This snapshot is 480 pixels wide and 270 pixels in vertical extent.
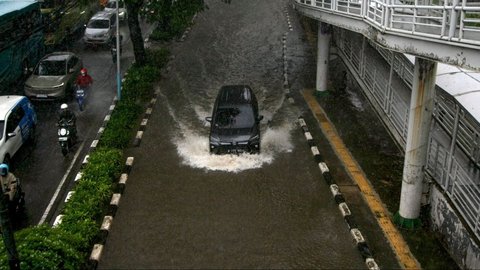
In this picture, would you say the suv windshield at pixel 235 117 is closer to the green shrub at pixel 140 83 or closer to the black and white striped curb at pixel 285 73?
the black and white striped curb at pixel 285 73

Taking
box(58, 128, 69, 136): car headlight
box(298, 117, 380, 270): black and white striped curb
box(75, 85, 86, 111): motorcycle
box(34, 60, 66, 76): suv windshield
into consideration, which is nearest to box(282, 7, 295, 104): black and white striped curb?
box(298, 117, 380, 270): black and white striped curb

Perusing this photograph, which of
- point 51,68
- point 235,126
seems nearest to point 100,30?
point 51,68

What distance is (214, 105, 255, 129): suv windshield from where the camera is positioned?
664 inches

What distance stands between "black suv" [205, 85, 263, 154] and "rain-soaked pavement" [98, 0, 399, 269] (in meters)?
0.37

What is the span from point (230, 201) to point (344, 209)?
10.1 ft

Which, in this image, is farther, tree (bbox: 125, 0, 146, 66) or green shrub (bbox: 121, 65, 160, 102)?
tree (bbox: 125, 0, 146, 66)

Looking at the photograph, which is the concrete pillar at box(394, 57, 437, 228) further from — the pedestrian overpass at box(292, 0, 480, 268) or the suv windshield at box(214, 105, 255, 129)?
the suv windshield at box(214, 105, 255, 129)

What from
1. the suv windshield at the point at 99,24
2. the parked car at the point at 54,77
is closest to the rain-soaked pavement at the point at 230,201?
the parked car at the point at 54,77

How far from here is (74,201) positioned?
13.3m

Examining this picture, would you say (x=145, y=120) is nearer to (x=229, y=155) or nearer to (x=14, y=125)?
(x=229, y=155)

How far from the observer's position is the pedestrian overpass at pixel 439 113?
954cm

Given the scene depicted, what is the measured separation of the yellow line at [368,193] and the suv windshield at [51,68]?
1103 centimetres

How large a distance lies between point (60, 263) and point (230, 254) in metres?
3.69

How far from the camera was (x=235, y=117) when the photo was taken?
17.1 m
